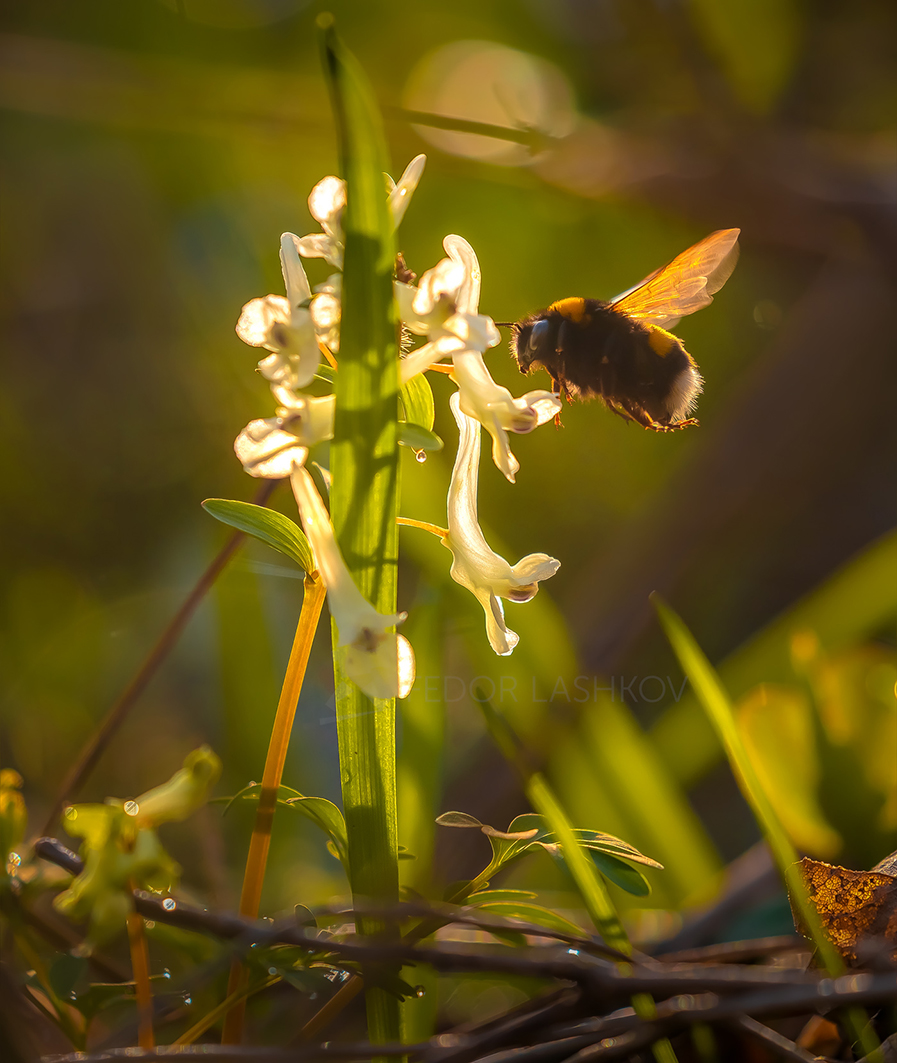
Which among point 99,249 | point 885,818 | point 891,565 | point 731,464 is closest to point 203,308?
point 99,249

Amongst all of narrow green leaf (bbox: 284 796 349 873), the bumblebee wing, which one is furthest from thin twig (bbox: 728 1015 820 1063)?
the bumblebee wing

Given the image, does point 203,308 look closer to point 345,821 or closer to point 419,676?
point 419,676

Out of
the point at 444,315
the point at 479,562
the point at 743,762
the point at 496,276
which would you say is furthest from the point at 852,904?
the point at 496,276

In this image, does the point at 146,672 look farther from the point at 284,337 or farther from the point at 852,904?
the point at 852,904

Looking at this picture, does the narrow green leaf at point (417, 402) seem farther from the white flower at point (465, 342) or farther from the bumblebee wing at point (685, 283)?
the bumblebee wing at point (685, 283)

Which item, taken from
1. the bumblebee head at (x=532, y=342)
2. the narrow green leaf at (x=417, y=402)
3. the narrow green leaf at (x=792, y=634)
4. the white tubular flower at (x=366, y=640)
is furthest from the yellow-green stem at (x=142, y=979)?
the narrow green leaf at (x=792, y=634)

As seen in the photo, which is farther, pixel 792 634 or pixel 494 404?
pixel 792 634
